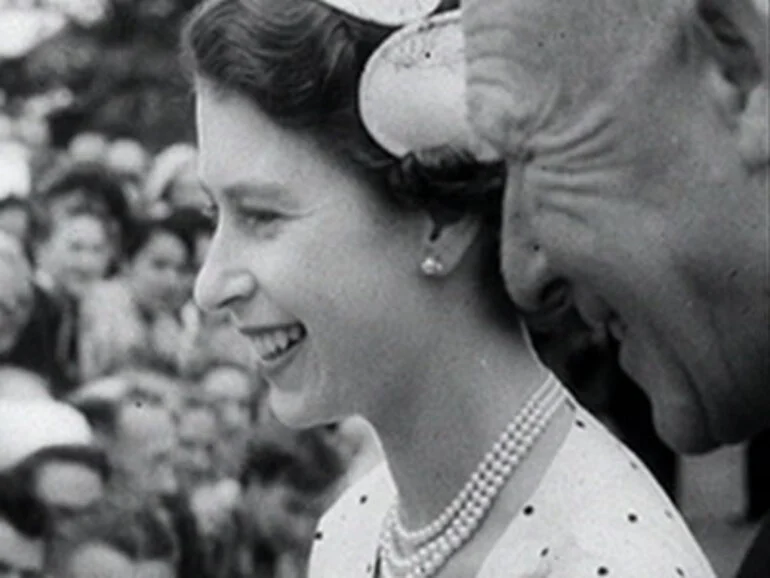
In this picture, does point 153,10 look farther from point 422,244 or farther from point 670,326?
point 670,326

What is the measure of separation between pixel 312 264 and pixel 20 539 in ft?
3.80

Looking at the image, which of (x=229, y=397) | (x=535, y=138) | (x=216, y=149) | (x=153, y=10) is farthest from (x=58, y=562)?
(x=535, y=138)

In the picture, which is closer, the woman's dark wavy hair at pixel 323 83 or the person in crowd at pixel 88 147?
the woman's dark wavy hair at pixel 323 83

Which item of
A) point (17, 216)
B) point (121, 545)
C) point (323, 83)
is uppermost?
point (323, 83)

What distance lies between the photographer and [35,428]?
11.7ft

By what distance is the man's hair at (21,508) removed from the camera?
3.57 metres

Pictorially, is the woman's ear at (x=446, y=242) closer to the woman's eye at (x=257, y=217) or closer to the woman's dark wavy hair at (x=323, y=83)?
the woman's dark wavy hair at (x=323, y=83)

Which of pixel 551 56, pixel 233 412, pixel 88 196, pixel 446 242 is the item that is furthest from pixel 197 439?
pixel 551 56

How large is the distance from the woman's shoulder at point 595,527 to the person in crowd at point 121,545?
113 cm

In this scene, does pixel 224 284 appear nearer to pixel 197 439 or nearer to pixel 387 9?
pixel 387 9

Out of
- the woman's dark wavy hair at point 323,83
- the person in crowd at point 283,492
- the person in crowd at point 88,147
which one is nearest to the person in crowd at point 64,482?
the person in crowd at point 283,492

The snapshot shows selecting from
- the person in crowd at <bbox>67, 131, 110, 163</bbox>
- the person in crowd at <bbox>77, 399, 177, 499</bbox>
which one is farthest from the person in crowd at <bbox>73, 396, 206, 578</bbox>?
the person in crowd at <bbox>67, 131, 110, 163</bbox>

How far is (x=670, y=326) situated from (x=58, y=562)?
7.11 feet

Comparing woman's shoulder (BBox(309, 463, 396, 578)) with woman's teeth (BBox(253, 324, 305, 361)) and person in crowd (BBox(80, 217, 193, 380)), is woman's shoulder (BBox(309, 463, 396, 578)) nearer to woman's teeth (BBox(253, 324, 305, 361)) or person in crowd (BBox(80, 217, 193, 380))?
woman's teeth (BBox(253, 324, 305, 361))
